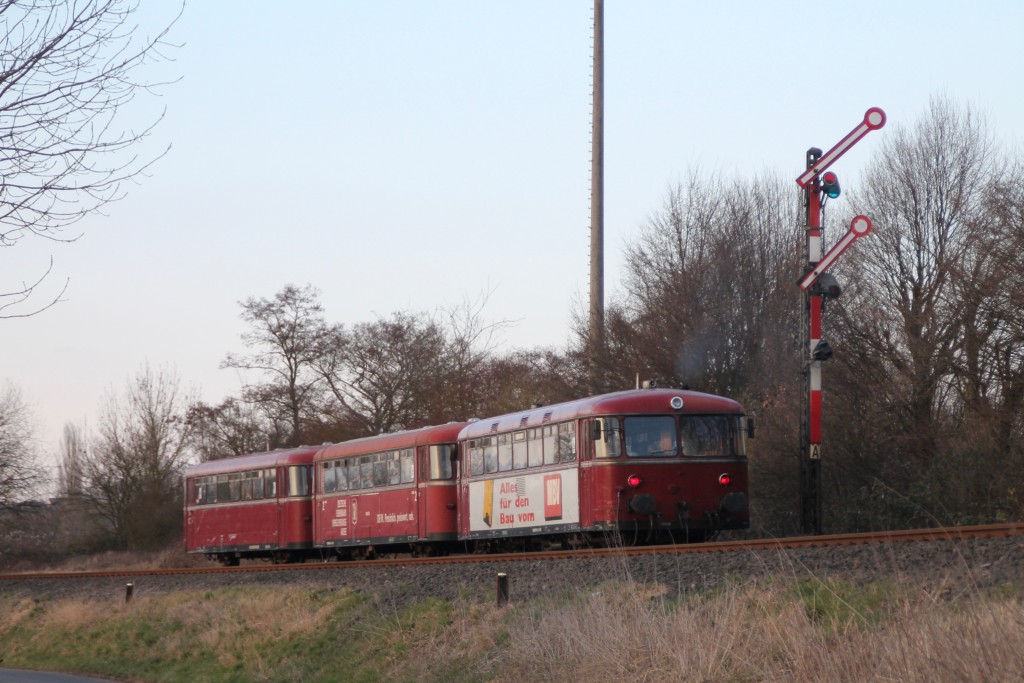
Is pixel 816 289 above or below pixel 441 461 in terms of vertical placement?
A: above

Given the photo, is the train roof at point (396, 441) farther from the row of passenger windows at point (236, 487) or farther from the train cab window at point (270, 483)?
the row of passenger windows at point (236, 487)

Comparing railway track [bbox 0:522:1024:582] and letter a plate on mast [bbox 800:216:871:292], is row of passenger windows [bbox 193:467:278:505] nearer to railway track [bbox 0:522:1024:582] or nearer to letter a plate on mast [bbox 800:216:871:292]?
railway track [bbox 0:522:1024:582]

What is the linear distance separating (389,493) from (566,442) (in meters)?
6.76

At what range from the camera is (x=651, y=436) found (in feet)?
66.7

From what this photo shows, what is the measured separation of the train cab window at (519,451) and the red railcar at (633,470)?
2.8 inches

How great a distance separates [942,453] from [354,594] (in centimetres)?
958

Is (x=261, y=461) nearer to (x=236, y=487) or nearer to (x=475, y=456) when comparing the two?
(x=236, y=487)

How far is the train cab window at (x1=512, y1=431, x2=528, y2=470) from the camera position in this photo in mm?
22078

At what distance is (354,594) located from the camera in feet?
62.3

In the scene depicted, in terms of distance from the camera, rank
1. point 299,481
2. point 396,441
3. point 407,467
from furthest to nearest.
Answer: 1. point 299,481
2. point 396,441
3. point 407,467

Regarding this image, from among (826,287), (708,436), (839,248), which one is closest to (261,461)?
(708,436)

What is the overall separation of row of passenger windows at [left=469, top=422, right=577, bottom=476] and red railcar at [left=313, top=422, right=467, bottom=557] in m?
1.22

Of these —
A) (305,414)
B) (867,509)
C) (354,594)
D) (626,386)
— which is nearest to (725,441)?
(867,509)

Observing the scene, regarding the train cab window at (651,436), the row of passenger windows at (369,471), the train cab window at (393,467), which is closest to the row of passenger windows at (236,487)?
the row of passenger windows at (369,471)
